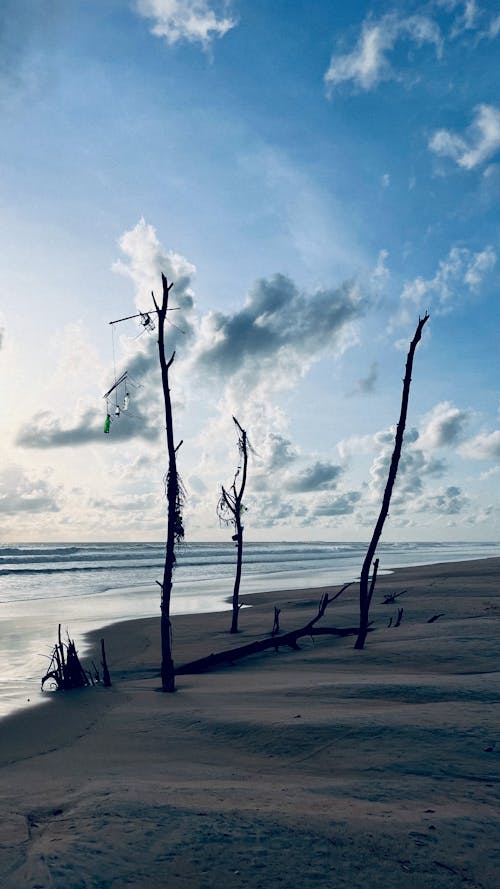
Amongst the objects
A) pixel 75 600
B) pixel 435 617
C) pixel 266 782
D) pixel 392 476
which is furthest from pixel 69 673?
pixel 75 600

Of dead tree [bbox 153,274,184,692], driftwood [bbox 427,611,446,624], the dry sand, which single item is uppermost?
dead tree [bbox 153,274,184,692]

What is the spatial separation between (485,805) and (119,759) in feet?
12.9

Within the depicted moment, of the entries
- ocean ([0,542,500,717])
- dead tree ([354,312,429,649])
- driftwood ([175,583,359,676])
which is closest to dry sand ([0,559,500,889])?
driftwood ([175,583,359,676])

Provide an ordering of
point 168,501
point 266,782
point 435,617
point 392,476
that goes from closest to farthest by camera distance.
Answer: point 266,782, point 168,501, point 392,476, point 435,617

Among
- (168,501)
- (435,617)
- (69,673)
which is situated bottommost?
(435,617)

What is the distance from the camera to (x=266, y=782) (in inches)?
218

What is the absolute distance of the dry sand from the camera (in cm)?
395

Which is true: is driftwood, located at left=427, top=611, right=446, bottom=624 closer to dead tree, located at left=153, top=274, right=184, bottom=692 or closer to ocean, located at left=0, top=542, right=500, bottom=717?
ocean, located at left=0, top=542, right=500, bottom=717

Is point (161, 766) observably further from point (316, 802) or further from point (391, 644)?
point (391, 644)

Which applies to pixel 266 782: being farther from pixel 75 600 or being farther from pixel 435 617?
pixel 75 600

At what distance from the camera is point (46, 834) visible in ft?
14.7

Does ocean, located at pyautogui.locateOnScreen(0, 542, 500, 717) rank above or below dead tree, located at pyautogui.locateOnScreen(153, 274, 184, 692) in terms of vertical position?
below

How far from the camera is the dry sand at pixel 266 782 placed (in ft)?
13.0

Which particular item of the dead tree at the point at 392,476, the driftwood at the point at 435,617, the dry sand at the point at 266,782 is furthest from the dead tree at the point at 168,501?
the driftwood at the point at 435,617
